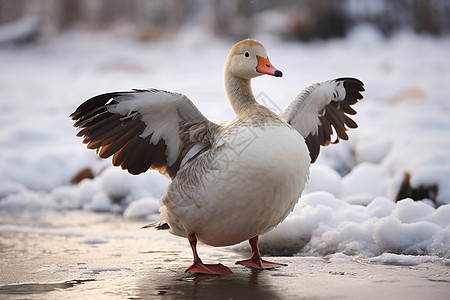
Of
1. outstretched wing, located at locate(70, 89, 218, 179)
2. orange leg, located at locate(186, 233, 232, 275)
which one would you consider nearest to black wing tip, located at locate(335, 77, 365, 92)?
outstretched wing, located at locate(70, 89, 218, 179)

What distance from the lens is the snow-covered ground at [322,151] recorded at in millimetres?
4531

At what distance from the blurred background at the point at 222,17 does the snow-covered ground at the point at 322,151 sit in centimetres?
63

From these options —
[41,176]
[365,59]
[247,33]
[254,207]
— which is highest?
[247,33]

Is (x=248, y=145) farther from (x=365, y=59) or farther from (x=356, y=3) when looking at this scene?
(x=356, y=3)

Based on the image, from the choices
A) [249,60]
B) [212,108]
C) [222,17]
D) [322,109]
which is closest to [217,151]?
[249,60]

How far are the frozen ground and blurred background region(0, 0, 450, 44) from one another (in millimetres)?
2803

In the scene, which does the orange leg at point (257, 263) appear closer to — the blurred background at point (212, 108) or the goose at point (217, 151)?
the goose at point (217, 151)

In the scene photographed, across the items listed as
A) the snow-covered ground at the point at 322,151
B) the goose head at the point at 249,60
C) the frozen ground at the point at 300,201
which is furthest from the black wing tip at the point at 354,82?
the frozen ground at the point at 300,201

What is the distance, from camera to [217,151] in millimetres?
3635

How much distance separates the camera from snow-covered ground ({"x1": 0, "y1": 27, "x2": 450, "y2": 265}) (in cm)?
453

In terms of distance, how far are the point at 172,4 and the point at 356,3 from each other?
31.0 feet

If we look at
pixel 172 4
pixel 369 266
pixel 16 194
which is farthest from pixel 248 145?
pixel 172 4

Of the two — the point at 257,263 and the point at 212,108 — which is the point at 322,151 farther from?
the point at 212,108

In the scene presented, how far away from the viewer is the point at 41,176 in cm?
789
